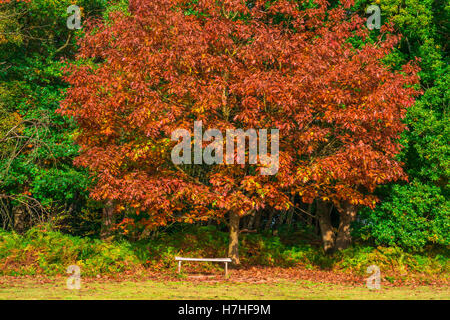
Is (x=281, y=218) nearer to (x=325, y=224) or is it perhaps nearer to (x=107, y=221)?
(x=325, y=224)

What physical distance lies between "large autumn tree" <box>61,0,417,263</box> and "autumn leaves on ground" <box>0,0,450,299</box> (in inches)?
2.2

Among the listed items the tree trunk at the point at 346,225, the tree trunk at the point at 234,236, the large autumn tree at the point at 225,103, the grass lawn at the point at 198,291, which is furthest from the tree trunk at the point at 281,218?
the grass lawn at the point at 198,291

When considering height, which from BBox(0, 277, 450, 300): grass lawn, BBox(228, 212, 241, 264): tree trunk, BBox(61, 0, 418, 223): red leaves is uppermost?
BBox(61, 0, 418, 223): red leaves

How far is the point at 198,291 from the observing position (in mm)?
11133

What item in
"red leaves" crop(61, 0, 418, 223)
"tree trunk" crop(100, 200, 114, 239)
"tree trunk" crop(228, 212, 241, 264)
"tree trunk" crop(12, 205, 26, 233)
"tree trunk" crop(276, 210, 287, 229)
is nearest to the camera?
"red leaves" crop(61, 0, 418, 223)

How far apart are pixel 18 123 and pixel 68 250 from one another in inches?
169

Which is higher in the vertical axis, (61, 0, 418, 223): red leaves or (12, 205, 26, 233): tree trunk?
(61, 0, 418, 223): red leaves

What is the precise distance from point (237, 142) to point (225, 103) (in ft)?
3.79

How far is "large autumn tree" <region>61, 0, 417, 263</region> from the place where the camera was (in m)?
12.4

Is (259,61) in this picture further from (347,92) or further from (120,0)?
(120,0)

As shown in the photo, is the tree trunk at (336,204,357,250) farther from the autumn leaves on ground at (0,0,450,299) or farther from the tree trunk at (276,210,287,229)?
the tree trunk at (276,210,287,229)

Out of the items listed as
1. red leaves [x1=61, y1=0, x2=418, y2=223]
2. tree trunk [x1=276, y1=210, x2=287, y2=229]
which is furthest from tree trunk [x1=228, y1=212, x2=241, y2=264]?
tree trunk [x1=276, y1=210, x2=287, y2=229]

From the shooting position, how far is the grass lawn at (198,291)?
10227 millimetres

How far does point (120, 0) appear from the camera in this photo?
17.0 meters
